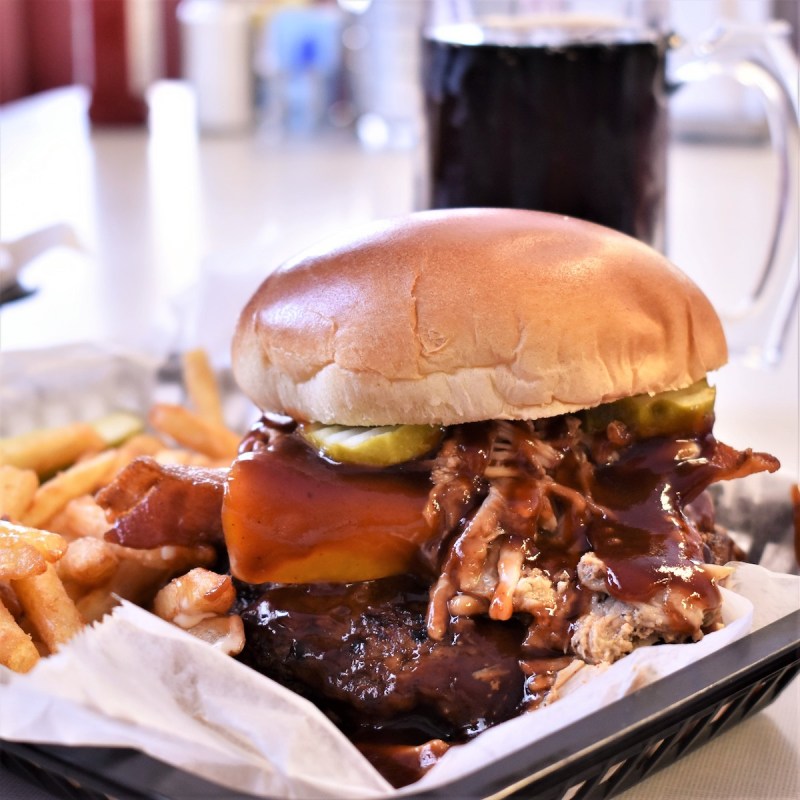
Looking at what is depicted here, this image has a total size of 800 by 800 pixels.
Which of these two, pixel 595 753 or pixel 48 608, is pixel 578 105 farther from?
pixel 595 753

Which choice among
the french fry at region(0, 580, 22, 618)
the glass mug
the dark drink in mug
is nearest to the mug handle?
the glass mug

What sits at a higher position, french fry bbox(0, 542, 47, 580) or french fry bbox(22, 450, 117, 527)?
french fry bbox(0, 542, 47, 580)

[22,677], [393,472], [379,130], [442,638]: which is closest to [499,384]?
[393,472]

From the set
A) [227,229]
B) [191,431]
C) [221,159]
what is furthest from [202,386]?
[221,159]

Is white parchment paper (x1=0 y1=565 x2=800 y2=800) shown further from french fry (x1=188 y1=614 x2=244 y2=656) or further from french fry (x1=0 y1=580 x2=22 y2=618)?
french fry (x1=0 y1=580 x2=22 y2=618)

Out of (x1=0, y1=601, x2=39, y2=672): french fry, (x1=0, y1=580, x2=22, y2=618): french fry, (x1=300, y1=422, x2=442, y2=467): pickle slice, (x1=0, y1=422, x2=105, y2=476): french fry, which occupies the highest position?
(x1=300, y1=422, x2=442, y2=467): pickle slice

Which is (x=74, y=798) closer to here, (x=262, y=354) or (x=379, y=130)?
(x=262, y=354)

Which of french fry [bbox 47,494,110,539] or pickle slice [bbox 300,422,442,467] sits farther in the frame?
french fry [bbox 47,494,110,539]

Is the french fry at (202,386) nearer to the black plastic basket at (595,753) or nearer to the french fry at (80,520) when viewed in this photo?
the french fry at (80,520)
